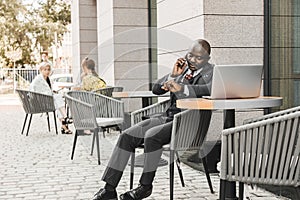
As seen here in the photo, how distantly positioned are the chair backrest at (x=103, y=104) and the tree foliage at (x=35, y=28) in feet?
72.1

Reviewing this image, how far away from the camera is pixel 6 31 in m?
28.3

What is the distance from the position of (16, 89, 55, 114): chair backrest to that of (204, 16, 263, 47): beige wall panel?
13.2ft

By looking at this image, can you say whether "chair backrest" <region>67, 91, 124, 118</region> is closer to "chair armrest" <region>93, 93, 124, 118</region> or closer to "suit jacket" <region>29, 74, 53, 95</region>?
"chair armrest" <region>93, 93, 124, 118</region>

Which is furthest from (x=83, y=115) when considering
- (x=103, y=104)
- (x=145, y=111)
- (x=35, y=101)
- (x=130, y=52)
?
(x=130, y=52)

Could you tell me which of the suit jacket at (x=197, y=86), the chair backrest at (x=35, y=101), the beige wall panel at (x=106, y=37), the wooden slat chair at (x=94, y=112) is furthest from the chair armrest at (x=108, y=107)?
the beige wall panel at (x=106, y=37)

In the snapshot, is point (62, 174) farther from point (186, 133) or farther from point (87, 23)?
point (87, 23)

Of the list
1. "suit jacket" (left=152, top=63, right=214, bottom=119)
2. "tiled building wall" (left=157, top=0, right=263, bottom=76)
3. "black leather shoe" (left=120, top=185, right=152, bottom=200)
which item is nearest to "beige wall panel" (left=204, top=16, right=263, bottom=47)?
"tiled building wall" (left=157, top=0, right=263, bottom=76)

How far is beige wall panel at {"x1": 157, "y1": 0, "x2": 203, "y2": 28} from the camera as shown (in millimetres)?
5773

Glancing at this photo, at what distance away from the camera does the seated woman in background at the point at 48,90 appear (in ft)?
29.3

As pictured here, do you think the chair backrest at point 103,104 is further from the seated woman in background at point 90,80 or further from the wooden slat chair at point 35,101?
the wooden slat chair at point 35,101

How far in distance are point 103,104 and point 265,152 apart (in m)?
4.24

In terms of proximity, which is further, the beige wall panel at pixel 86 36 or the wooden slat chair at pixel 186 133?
the beige wall panel at pixel 86 36

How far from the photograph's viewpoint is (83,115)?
6.06 meters

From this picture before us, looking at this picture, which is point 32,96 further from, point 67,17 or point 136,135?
point 67,17
